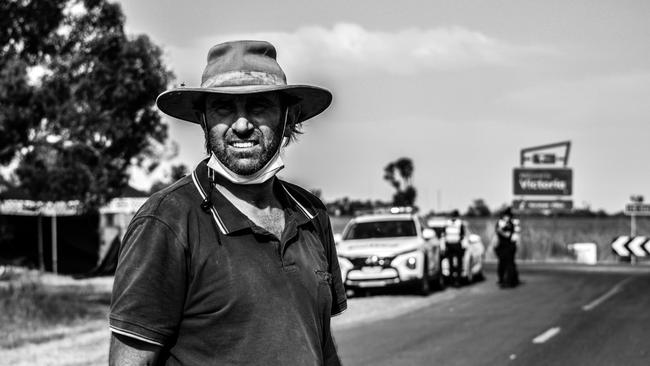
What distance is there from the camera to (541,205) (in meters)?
54.9

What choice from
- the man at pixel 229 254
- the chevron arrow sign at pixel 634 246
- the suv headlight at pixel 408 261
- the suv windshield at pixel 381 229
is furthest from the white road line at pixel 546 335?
the chevron arrow sign at pixel 634 246

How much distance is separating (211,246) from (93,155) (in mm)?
16821

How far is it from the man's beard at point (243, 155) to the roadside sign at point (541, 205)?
52.5m

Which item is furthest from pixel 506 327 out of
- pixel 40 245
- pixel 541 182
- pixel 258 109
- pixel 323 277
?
pixel 541 182

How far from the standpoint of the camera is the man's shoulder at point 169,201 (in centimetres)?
292

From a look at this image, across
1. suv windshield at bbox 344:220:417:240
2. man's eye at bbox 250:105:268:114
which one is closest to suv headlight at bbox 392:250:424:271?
suv windshield at bbox 344:220:417:240

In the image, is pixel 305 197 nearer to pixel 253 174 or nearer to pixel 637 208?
pixel 253 174

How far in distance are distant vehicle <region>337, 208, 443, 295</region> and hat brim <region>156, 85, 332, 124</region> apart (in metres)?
17.8

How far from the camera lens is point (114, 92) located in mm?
19281

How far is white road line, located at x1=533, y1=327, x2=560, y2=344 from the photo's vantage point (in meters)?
13.8

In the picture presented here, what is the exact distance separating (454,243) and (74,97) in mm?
10513

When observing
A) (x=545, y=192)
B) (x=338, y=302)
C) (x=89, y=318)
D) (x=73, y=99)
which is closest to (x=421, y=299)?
(x=89, y=318)

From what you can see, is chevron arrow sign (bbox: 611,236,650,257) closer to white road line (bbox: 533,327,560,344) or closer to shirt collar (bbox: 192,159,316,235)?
white road line (bbox: 533,327,560,344)

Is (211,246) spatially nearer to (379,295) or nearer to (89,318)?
(89,318)
